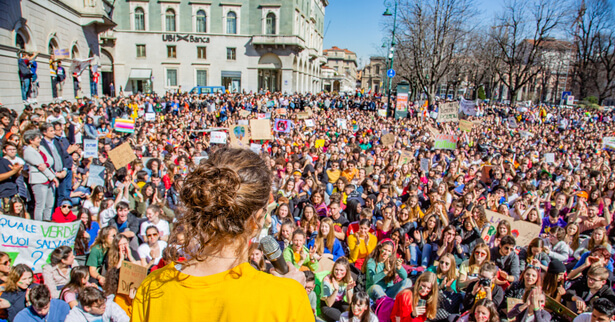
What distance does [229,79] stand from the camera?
42969mm

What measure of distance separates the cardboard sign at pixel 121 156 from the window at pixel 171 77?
37.6 m

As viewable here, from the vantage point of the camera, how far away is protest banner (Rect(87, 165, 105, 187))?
23.0ft

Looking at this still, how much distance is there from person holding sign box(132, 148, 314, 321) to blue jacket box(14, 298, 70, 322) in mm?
3022

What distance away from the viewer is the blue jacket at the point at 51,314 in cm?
332

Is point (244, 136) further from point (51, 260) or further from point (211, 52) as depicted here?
→ point (211, 52)

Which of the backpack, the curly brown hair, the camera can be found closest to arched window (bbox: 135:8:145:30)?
the backpack

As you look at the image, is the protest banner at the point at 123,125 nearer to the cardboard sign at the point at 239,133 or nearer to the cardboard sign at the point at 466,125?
the cardboard sign at the point at 239,133

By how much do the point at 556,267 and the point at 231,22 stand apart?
140 ft

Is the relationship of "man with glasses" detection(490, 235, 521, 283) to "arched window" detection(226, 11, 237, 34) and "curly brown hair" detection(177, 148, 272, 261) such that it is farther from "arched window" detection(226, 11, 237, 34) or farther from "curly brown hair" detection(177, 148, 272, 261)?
"arched window" detection(226, 11, 237, 34)

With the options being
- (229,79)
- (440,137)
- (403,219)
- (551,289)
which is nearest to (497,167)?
(440,137)

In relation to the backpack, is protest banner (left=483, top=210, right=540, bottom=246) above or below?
above

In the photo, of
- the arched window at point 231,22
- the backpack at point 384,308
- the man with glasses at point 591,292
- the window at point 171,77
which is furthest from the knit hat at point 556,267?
the window at point 171,77

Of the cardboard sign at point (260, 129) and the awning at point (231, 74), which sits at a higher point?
the awning at point (231, 74)

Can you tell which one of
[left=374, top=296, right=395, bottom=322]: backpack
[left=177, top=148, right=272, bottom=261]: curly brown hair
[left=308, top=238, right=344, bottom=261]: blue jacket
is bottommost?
[left=374, top=296, right=395, bottom=322]: backpack
